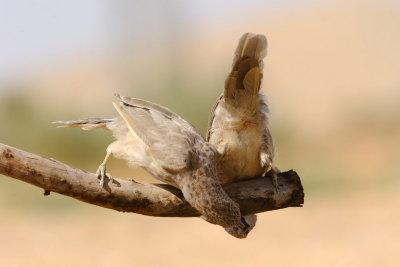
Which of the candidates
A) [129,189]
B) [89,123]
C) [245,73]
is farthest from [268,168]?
[89,123]

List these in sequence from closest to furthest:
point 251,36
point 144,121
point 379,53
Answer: point 251,36
point 144,121
point 379,53

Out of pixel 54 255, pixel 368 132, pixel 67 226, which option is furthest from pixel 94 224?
pixel 368 132

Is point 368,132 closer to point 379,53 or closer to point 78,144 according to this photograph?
point 78,144

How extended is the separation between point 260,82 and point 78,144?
1203 cm

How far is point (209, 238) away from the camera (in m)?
11.0

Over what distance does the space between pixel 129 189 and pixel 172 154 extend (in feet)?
1.90

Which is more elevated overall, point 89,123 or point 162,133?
point 162,133

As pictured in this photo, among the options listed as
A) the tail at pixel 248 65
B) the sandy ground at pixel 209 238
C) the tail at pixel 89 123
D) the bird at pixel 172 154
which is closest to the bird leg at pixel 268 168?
the bird at pixel 172 154

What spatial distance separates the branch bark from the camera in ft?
14.8

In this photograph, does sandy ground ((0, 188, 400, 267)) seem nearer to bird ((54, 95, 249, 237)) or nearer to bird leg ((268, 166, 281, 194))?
bird leg ((268, 166, 281, 194))

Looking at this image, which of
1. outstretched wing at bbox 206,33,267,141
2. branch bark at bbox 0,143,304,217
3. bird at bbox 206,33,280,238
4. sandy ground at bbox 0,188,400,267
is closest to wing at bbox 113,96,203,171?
branch bark at bbox 0,143,304,217

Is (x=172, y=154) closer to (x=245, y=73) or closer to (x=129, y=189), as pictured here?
(x=129, y=189)

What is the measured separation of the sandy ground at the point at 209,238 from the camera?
32.1 feet

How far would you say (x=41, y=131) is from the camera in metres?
18.1
